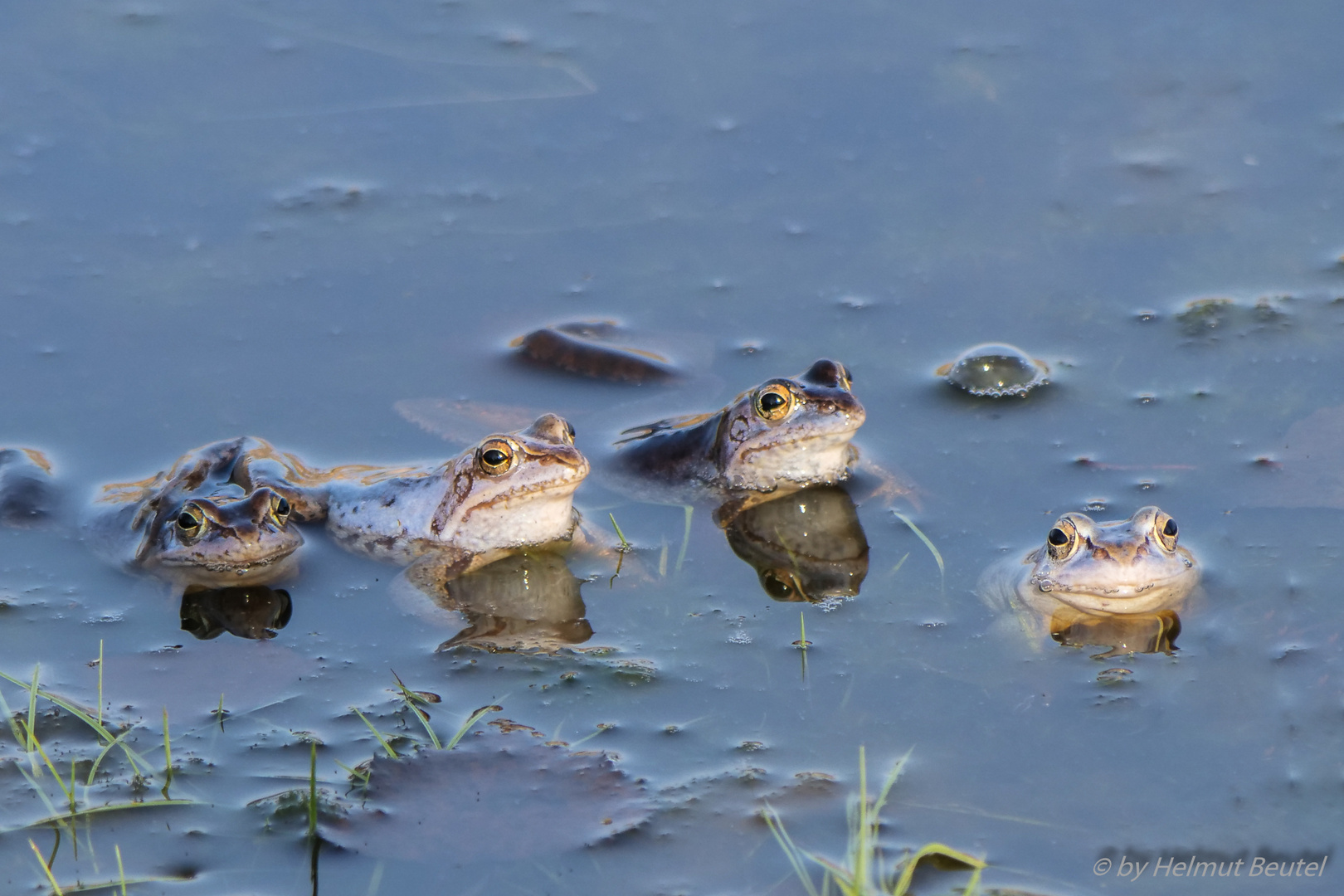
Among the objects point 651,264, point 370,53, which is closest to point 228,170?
point 370,53

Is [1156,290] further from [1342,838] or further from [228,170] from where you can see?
[228,170]

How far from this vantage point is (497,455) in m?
6.61

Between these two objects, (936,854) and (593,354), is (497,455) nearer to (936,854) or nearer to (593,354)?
(593,354)

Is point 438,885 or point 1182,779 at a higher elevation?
point 1182,779

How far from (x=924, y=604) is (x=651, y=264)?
3.27 metres

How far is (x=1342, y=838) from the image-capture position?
4.70 meters

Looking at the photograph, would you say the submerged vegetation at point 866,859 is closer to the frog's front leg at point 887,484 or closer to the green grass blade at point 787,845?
the green grass blade at point 787,845

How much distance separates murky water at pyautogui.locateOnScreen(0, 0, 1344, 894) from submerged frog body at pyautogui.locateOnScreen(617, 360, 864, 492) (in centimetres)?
24

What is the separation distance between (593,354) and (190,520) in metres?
2.44

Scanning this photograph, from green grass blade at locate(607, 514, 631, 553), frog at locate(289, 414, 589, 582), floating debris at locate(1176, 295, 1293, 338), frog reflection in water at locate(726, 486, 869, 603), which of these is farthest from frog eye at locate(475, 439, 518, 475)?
floating debris at locate(1176, 295, 1293, 338)

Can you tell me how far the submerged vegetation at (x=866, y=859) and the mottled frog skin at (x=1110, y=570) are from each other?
1.51 meters

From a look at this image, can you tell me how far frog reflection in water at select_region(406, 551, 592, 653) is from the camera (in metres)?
6.09

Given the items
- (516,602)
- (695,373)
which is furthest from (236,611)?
(695,373)

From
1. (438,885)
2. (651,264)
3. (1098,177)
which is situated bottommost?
(438,885)
